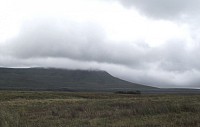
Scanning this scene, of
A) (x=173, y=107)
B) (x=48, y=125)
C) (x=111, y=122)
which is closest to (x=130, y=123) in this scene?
(x=111, y=122)

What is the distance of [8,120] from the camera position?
18391mm

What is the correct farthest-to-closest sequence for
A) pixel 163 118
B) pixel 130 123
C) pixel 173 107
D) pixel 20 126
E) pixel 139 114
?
pixel 173 107, pixel 139 114, pixel 163 118, pixel 130 123, pixel 20 126

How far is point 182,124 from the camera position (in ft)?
58.8

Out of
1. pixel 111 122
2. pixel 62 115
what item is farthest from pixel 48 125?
pixel 62 115

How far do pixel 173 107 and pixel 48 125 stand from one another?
1097cm

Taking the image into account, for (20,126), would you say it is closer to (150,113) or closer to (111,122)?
(111,122)

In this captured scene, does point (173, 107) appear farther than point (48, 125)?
Yes

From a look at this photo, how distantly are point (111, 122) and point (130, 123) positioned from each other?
54.1 inches

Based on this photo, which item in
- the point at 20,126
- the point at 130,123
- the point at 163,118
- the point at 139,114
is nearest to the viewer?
the point at 20,126

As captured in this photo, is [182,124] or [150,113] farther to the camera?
[150,113]

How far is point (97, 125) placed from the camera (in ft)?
61.7

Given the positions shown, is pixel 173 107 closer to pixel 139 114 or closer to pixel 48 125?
pixel 139 114

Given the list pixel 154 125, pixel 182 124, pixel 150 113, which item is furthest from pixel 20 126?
pixel 150 113

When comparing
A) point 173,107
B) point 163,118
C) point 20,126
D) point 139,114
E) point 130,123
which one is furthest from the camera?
point 173,107
